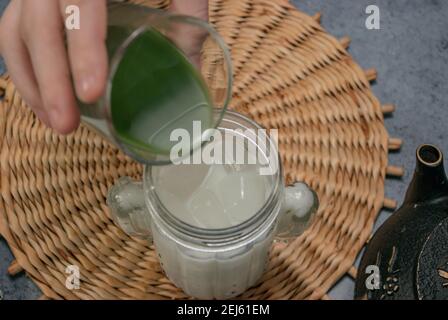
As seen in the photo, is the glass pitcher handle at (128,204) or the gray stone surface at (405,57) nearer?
the glass pitcher handle at (128,204)

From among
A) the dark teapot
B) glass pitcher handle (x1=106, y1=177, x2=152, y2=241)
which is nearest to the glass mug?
glass pitcher handle (x1=106, y1=177, x2=152, y2=241)

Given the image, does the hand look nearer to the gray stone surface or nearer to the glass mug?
the glass mug

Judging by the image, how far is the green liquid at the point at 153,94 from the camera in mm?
575

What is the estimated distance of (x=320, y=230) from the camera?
776 mm

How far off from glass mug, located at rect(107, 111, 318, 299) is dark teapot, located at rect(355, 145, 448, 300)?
0.36 ft

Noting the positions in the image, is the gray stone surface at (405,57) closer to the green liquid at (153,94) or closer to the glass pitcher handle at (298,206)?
the glass pitcher handle at (298,206)

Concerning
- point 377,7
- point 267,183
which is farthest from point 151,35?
point 377,7

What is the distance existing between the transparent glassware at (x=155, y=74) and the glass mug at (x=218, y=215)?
8cm

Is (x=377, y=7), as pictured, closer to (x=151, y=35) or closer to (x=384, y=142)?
(x=384, y=142)

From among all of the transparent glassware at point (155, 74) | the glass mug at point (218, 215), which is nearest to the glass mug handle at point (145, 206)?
the glass mug at point (218, 215)

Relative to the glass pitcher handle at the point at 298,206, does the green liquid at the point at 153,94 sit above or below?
above

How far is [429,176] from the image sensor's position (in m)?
0.59

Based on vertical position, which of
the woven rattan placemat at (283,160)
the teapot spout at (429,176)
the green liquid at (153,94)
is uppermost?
the green liquid at (153,94)

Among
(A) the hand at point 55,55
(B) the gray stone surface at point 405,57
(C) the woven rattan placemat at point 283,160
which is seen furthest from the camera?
(B) the gray stone surface at point 405,57
